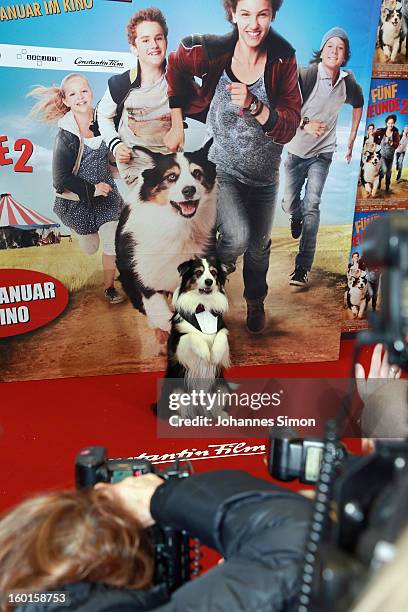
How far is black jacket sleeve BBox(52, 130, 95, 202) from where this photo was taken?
377cm

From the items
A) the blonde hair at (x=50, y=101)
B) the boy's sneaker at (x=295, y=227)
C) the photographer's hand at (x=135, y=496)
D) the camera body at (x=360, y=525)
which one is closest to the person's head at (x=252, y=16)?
the blonde hair at (x=50, y=101)

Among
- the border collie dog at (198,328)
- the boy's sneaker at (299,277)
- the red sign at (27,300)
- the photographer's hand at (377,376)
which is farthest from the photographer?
the boy's sneaker at (299,277)

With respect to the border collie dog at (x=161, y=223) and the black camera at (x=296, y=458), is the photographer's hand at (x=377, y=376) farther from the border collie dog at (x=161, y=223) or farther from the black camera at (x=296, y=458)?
the border collie dog at (x=161, y=223)

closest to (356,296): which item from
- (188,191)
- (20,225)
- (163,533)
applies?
(188,191)

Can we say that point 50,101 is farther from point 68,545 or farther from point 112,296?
point 68,545

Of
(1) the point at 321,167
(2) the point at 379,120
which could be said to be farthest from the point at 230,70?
(2) the point at 379,120

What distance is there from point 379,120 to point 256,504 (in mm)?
3847

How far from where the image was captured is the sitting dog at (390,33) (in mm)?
4168

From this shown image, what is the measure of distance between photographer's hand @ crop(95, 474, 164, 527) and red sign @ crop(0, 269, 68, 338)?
2.84 m

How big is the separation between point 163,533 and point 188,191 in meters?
2.92

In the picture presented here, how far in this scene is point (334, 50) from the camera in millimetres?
3928

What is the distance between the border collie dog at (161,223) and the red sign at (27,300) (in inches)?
17.3

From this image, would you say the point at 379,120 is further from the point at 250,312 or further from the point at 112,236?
the point at 112,236

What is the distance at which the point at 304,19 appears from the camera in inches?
151
